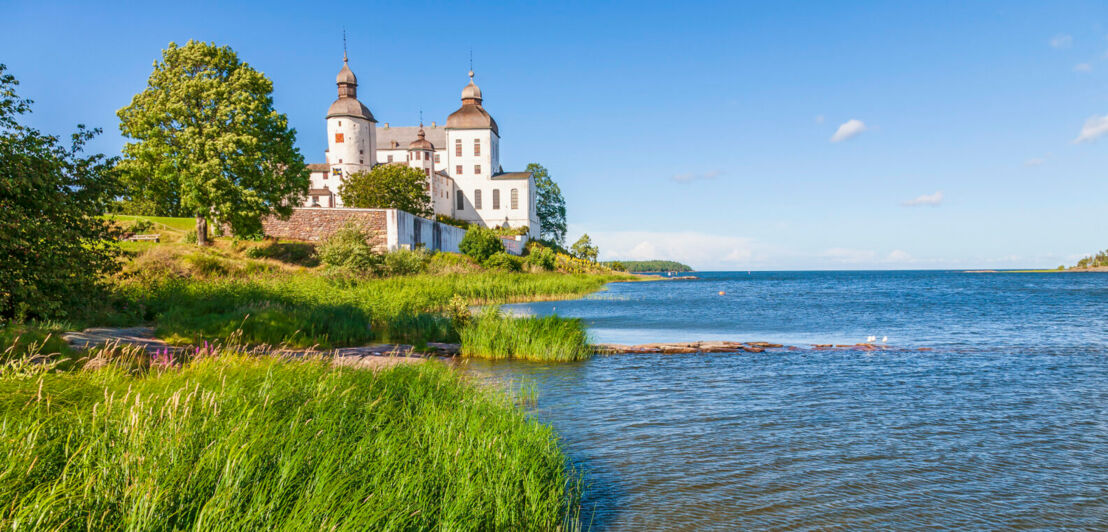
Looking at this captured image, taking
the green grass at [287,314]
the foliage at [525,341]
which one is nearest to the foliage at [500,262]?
the green grass at [287,314]

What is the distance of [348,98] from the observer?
6844cm

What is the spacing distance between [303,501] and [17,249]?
7.35 meters

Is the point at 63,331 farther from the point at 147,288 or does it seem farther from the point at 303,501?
the point at 303,501

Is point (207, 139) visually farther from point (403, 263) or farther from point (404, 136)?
point (404, 136)

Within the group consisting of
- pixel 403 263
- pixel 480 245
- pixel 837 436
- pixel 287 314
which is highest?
pixel 480 245

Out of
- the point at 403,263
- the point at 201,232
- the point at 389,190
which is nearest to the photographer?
the point at 201,232

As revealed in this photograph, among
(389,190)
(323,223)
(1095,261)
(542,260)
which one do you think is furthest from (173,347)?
(1095,261)

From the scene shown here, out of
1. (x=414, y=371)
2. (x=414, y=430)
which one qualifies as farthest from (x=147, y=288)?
(x=414, y=430)

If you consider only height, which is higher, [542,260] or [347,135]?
[347,135]

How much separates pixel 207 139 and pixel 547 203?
209ft

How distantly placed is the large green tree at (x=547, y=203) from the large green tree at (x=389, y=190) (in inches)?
1406

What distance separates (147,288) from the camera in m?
17.6

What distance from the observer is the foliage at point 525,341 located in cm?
1434

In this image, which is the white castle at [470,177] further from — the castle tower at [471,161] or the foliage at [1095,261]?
the foliage at [1095,261]
